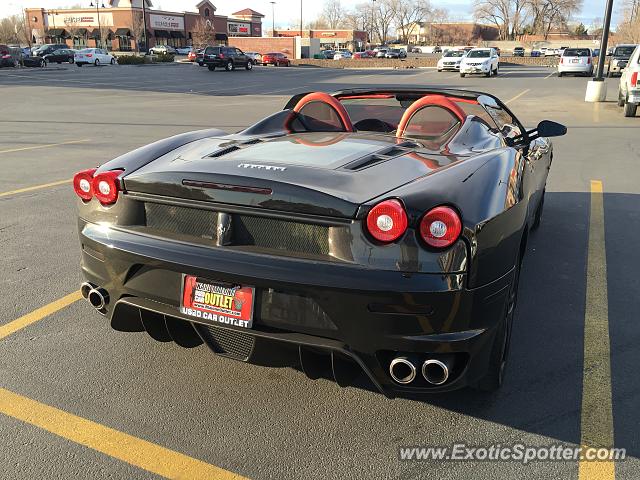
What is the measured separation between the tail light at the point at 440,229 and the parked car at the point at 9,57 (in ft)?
157

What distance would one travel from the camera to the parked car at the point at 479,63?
32719mm

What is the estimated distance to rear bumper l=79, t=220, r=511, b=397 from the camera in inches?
89.6

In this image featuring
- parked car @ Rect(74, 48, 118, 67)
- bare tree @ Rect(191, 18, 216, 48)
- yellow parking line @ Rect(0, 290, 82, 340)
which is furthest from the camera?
bare tree @ Rect(191, 18, 216, 48)

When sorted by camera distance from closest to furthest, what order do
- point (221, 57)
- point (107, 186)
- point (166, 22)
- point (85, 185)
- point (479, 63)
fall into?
point (107, 186) → point (85, 185) → point (479, 63) → point (221, 57) → point (166, 22)

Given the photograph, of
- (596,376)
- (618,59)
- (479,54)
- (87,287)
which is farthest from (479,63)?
(87,287)

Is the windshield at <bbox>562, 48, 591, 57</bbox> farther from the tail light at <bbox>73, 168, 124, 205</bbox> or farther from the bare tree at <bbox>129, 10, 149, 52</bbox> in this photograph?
the bare tree at <bbox>129, 10, 149, 52</bbox>

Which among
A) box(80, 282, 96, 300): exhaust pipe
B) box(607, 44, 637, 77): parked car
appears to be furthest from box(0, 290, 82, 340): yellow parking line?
box(607, 44, 637, 77): parked car

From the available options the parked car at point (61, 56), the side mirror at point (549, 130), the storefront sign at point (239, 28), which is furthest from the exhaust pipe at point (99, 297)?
the storefront sign at point (239, 28)

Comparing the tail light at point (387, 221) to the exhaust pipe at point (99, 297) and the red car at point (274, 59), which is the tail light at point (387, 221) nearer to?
the exhaust pipe at point (99, 297)

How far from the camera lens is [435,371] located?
7.73 ft

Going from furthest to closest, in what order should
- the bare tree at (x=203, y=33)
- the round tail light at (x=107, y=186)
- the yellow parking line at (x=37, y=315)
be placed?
the bare tree at (x=203, y=33) < the yellow parking line at (x=37, y=315) < the round tail light at (x=107, y=186)

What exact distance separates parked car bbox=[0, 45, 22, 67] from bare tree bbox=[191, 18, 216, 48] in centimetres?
4640

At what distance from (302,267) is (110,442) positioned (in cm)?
115

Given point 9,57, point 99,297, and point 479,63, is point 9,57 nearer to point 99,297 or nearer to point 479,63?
point 479,63
